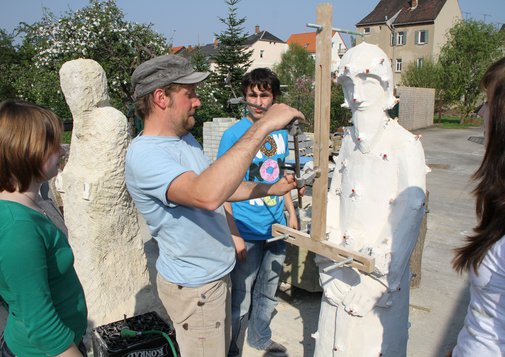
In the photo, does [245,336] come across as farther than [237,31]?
No

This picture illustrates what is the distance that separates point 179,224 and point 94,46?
1092cm

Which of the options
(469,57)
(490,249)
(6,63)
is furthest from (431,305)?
(469,57)

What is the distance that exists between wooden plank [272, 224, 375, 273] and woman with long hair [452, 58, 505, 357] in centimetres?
53

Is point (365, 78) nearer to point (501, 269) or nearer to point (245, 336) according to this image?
point (501, 269)

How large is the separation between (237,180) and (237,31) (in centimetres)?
1619

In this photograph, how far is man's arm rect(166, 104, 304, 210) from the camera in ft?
5.00

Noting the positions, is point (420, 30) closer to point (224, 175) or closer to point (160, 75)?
point (160, 75)

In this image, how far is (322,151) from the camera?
195 cm

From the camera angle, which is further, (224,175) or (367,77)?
(367,77)

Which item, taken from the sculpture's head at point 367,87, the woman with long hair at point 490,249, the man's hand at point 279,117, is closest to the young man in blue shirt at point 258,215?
the sculpture's head at point 367,87

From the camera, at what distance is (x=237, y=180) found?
1.55 metres

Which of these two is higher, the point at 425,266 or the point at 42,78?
the point at 42,78

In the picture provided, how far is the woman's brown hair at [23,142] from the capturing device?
148cm

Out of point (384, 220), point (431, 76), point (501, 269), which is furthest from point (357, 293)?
point (431, 76)
